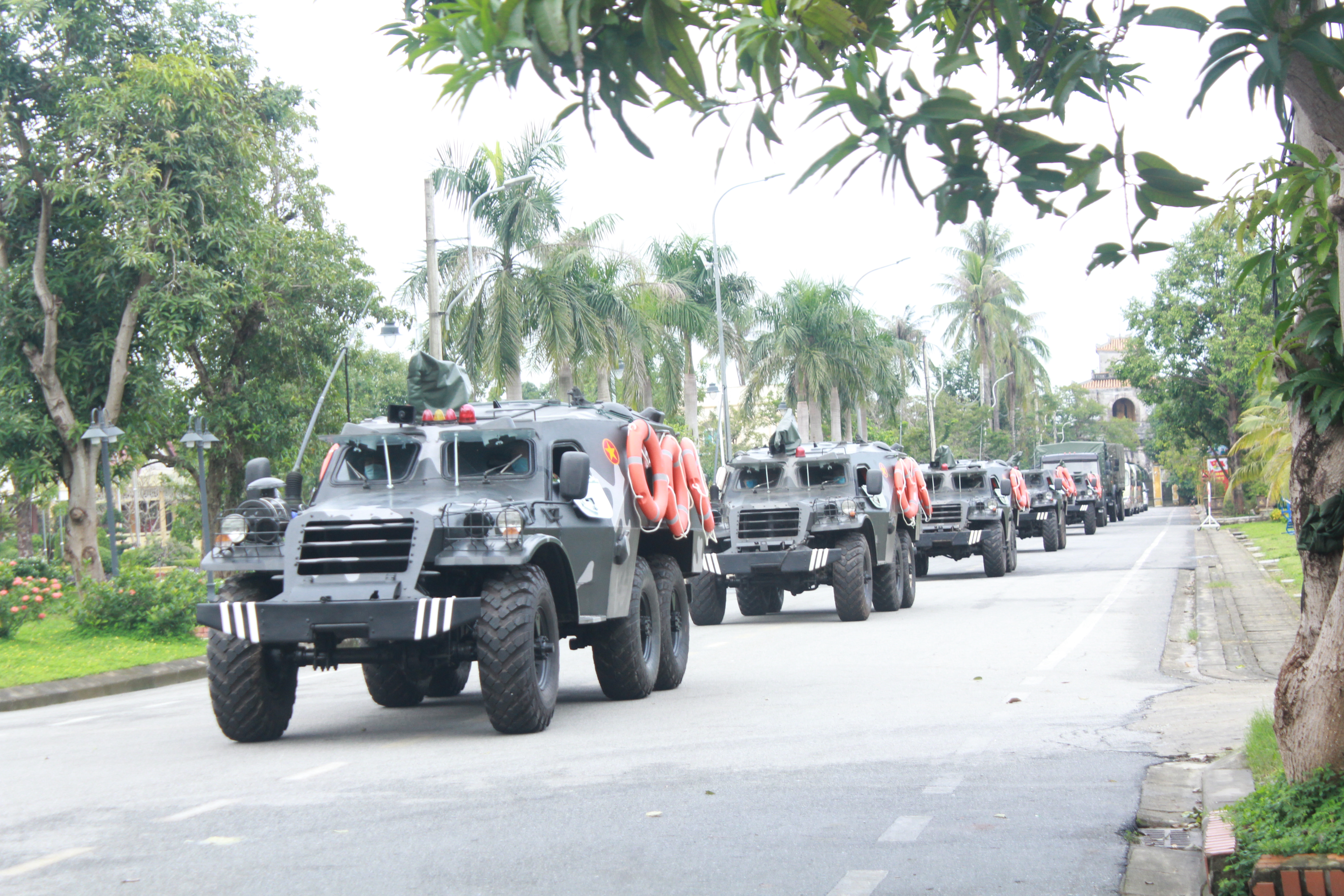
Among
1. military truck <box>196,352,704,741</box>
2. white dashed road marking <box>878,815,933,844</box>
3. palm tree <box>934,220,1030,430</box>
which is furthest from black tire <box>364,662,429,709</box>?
palm tree <box>934,220,1030,430</box>

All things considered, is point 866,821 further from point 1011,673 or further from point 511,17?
point 1011,673

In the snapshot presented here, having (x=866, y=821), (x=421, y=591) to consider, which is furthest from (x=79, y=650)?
(x=866, y=821)

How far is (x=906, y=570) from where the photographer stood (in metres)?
19.4

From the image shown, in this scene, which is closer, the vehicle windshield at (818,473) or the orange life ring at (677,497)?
the orange life ring at (677,497)

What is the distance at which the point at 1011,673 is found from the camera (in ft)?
38.6

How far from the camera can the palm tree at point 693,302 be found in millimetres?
37438

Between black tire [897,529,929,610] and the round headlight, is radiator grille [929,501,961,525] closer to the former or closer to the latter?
black tire [897,529,929,610]

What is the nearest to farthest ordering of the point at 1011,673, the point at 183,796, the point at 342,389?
the point at 183,796
the point at 1011,673
the point at 342,389

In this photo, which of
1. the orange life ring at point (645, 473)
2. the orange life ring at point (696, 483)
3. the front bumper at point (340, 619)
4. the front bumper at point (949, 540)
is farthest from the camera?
the front bumper at point (949, 540)

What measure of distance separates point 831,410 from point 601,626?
3446 cm

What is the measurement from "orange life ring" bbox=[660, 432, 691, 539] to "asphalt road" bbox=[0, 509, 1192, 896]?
1311 millimetres

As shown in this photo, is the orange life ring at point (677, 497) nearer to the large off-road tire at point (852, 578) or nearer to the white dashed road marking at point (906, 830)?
the white dashed road marking at point (906, 830)

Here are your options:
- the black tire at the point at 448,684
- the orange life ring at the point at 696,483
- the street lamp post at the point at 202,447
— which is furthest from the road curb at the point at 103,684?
the orange life ring at the point at 696,483

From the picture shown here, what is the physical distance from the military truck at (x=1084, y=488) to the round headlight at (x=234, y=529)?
3138cm
